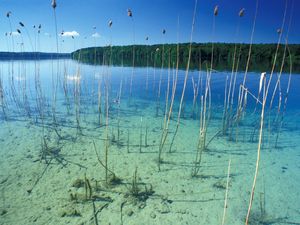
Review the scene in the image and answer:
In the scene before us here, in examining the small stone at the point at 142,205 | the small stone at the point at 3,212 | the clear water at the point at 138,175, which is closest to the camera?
the small stone at the point at 3,212

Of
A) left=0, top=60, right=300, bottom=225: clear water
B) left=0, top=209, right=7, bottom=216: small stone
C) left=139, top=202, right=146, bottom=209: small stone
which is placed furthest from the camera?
left=139, top=202, right=146, bottom=209: small stone

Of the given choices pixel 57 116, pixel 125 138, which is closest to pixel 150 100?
pixel 57 116

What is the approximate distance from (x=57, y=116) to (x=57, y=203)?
4.63m

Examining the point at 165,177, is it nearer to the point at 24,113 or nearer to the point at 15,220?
the point at 15,220

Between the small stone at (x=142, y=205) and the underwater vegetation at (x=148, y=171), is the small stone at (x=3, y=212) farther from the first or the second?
the small stone at (x=142, y=205)

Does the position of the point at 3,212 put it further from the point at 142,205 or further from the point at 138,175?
the point at 138,175

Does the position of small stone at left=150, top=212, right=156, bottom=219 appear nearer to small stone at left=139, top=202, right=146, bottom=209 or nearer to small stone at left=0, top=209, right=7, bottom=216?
small stone at left=139, top=202, right=146, bottom=209

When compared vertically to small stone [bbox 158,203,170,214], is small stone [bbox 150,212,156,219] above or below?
below

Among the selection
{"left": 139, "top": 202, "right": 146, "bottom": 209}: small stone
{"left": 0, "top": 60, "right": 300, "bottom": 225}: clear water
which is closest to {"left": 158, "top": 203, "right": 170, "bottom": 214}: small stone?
{"left": 0, "top": 60, "right": 300, "bottom": 225}: clear water

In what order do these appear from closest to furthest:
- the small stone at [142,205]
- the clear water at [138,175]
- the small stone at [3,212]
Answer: the small stone at [3,212]
the clear water at [138,175]
the small stone at [142,205]

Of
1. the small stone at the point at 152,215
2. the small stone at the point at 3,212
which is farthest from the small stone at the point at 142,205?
the small stone at the point at 3,212

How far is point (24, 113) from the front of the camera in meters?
7.66

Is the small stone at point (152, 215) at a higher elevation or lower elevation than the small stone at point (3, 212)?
higher

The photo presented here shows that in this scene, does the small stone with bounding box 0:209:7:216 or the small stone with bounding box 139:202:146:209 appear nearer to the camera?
the small stone with bounding box 0:209:7:216
